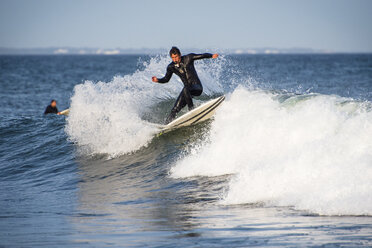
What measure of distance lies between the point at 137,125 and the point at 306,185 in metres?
5.66

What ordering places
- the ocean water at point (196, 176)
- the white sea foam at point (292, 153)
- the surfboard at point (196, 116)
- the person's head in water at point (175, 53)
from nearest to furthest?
the ocean water at point (196, 176) < the white sea foam at point (292, 153) < the person's head in water at point (175, 53) < the surfboard at point (196, 116)

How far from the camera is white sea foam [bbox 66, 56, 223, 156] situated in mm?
11659

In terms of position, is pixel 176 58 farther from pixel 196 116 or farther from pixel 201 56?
pixel 196 116

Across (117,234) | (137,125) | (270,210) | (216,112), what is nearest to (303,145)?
(270,210)

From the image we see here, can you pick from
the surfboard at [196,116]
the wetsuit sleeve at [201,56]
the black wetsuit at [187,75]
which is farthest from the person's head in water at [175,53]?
the surfboard at [196,116]

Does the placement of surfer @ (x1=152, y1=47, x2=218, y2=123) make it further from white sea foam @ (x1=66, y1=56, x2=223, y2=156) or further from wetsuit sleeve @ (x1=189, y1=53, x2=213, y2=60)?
white sea foam @ (x1=66, y1=56, x2=223, y2=156)

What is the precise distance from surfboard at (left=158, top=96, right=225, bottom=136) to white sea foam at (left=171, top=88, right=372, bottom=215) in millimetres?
350

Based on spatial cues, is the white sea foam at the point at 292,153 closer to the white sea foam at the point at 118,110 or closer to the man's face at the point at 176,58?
the man's face at the point at 176,58

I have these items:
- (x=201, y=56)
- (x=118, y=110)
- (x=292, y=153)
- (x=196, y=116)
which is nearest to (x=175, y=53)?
(x=201, y=56)

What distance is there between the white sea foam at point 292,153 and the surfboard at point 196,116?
1.15 ft

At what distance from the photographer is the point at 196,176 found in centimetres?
866

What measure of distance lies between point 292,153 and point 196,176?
5.56ft

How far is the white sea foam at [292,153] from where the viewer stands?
6.53 meters

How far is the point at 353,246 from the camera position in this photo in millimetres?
4887
